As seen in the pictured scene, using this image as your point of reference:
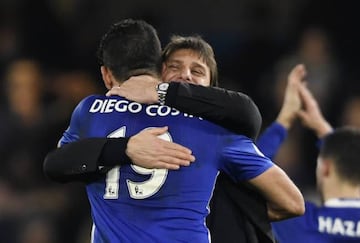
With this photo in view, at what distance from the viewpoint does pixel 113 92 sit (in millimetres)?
4359

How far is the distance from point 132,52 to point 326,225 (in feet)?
4.03

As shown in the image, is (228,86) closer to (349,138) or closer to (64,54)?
(64,54)

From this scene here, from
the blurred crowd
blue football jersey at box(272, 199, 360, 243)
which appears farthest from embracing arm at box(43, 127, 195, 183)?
the blurred crowd

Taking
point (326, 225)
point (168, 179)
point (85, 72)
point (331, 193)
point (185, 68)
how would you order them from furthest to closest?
point (85, 72) → point (331, 193) → point (326, 225) → point (185, 68) → point (168, 179)

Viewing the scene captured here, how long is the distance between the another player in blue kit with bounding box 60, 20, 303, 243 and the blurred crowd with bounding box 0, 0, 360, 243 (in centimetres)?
366

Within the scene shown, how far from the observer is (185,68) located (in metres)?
4.60

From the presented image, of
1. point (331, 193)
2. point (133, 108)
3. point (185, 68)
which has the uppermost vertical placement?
point (185, 68)

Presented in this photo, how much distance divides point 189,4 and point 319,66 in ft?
6.33

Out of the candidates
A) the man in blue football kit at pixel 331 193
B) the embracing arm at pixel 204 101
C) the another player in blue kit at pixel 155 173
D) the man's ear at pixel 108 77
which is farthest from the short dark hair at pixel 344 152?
the man's ear at pixel 108 77

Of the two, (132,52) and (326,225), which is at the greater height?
(132,52)

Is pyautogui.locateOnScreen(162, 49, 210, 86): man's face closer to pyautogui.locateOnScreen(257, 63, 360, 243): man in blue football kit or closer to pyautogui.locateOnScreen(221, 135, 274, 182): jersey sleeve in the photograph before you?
pyautogui.locateOnScreen(221, 135, 274, 182): jersey sleeve

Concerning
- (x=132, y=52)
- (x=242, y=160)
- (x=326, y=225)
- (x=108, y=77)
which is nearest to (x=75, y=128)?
(x=108, y=77)

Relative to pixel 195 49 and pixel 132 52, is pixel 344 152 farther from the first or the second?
pixel 132 52

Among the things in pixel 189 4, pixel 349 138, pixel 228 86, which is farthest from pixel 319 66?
pixel 349 138
